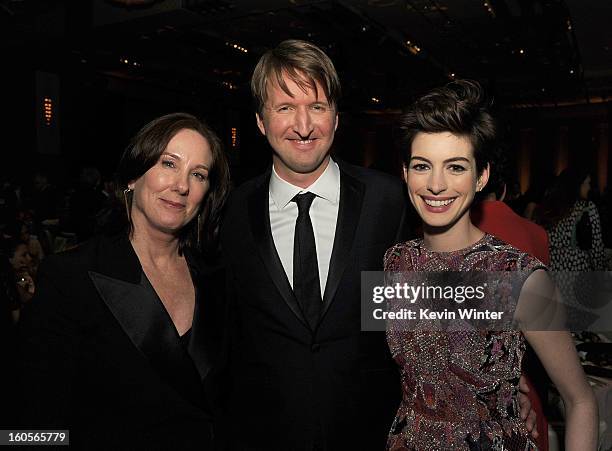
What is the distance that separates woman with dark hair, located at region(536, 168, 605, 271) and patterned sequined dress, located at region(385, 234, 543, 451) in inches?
109

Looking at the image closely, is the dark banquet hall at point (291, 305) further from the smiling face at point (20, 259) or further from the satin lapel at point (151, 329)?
the smiling face at point (20, 259)

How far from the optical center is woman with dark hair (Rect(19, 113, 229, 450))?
1522mm

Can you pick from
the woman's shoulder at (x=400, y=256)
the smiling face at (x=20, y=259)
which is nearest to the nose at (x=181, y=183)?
the woman's shoulder at (x=400, y=256)

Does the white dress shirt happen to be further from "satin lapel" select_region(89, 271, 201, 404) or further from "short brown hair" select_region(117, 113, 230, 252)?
"satin lapel" select_region(89, 271, 201, 404)

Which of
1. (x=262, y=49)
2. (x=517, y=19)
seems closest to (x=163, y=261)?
(x=517, y=19)

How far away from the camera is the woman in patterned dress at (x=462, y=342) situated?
1.36 metres

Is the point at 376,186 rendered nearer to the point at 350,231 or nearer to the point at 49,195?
the point at 350,231

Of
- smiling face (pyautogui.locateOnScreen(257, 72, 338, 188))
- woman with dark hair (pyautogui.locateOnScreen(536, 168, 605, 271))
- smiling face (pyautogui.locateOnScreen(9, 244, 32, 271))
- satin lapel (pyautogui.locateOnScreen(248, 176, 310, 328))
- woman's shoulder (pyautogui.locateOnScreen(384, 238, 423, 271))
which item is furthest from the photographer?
woman with dark hair (pyautogui.locateOnScreen(536, 168, 605, 271))

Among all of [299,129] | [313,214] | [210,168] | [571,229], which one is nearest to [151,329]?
[210,168]

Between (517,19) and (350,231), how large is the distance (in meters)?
6.74

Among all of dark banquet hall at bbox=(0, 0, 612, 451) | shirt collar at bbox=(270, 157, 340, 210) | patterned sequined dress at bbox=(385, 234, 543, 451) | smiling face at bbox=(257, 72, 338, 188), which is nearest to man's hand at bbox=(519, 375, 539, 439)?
dark banquet hall at bbox=(0, 0, 612, 451)

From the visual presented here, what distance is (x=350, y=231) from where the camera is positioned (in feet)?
5.94

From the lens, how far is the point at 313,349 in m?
1.72

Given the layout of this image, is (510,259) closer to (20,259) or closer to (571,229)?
(20,259)
